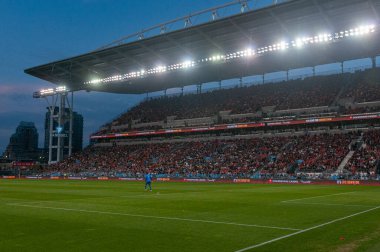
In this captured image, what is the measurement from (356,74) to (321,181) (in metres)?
29.1

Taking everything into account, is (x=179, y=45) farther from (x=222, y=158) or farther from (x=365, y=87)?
(x=365, y=87)

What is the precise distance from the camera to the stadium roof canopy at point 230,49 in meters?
46.8

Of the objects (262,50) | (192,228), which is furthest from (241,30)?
(192,228)

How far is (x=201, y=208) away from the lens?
1805 cm

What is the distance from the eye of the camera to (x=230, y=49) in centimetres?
5806

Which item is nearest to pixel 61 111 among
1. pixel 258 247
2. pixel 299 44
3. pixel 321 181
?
pixel 299 44

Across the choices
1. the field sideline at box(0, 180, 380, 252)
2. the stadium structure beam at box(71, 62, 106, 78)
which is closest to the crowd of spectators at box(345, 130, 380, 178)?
the field sideline at box(0, 180, 380, 252)

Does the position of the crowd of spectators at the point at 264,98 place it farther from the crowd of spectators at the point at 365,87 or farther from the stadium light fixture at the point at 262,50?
the stadium light fixture at the point at 262,50

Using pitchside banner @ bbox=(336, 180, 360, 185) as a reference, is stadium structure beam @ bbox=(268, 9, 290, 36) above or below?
above

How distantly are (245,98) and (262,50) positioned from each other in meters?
16.7

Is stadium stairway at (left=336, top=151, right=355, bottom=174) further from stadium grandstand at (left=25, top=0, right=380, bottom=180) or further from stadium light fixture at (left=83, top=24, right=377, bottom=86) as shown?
stadium light fixture at (left=83, top=24, right=377, bottom=86)

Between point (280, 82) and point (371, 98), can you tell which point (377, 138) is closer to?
point (371, 98)

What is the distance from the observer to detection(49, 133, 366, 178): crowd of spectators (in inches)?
1941

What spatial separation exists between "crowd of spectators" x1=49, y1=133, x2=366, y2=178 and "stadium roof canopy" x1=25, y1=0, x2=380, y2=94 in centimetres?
1258
